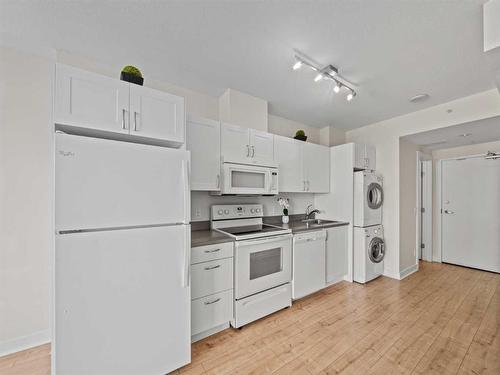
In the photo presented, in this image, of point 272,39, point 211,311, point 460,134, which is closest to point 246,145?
point 272,39

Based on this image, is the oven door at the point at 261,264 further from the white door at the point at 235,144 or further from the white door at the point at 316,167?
the white door at the point at 316,167

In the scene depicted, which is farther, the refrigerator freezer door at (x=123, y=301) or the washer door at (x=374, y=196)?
the washer door at (x=374, y=196)

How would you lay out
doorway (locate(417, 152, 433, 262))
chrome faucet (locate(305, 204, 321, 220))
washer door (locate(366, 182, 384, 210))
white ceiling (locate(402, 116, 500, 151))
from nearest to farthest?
white ceiling (locate(402, 116, 500, 151)) < washer door (locate(366, 182, 384, 210)) < chrome faucet (locate(305, 204, 321, 220)) < doorway (locate(417, 152, 433, 262))

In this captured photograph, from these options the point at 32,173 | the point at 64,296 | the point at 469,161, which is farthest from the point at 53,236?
the point at 469,161

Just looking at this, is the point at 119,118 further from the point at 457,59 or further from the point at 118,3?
the point at 457,59

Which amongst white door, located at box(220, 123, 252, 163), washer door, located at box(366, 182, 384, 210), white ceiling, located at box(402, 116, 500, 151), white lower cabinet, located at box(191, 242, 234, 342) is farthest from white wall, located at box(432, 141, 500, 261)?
white lower cabinet, located at box(191, 242, 234, 342)

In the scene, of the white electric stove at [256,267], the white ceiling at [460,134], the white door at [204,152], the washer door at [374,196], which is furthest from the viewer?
the washer door at [374,196]

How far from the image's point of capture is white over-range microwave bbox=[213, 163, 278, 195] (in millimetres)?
2439

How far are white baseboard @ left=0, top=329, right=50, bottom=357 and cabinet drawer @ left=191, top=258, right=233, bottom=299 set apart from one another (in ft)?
4.59

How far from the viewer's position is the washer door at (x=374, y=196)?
3.33 m

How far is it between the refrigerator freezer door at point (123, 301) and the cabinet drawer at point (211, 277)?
0.25 metres

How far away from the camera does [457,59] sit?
2.02 meters

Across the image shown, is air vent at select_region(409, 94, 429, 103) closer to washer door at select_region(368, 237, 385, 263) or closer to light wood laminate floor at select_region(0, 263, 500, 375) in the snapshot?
washer door at select_region(368, 237, 385, 263)

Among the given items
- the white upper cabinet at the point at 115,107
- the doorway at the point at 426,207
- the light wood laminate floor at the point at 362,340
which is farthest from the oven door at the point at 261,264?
the doorway at the point at 426,207
